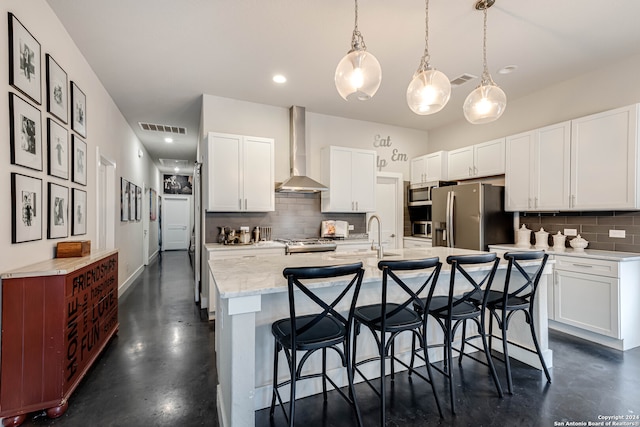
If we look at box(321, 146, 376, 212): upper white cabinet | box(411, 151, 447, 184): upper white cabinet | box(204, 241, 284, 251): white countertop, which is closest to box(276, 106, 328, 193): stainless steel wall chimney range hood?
box(321, 146, 376, 212): upper white cabinet

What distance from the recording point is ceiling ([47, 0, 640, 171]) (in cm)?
252

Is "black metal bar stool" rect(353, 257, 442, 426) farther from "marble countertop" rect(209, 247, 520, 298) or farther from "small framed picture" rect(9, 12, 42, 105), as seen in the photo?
"small framed picture" rect(9, 12, 42, 105)

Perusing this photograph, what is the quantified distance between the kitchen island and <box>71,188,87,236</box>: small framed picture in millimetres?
1645

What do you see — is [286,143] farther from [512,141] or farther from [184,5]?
[512,141]

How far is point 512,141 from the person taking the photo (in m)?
4.23

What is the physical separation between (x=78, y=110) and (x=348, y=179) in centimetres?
345

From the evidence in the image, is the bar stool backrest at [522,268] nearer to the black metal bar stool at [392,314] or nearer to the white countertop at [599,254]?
the black metal bar stool at [392,314]

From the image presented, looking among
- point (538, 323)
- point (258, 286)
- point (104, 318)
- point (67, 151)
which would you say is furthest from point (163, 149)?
point (538, 323)

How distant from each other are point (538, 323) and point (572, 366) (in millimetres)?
523

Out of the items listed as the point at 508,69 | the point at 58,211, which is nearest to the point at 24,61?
the point at 58,211

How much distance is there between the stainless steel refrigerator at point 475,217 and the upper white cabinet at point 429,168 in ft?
2.17

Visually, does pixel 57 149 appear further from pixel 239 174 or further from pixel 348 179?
pixel 348 179

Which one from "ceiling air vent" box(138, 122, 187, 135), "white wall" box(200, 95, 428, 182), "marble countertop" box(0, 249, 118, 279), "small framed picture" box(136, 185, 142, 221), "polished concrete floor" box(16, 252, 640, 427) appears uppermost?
"ceiling air vent" box(138, 122, 187, 135)

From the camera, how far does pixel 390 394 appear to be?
2.21 m
